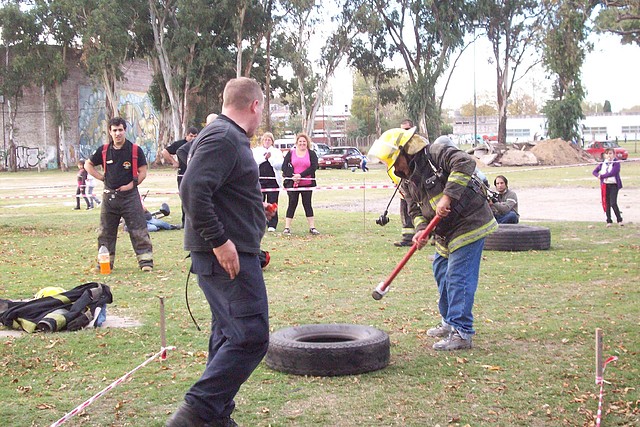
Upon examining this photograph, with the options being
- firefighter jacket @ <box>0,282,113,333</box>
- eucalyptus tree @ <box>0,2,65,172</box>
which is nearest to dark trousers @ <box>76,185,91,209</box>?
firefighter jacket @ <box>0,282,113,333</box>

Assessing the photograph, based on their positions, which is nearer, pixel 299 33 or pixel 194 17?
pixel 194 17

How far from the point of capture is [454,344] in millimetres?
6109

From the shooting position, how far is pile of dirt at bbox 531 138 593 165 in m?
51.6

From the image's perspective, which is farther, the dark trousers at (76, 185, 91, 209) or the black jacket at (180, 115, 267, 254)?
the dark trousers at (76, 185, 91, 209)

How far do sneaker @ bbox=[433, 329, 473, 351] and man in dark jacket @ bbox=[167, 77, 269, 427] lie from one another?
7.65 feet

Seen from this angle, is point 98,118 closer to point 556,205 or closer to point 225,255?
point 556,205

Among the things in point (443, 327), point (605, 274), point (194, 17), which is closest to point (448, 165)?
point (443, 327)

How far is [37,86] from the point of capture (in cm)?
5803

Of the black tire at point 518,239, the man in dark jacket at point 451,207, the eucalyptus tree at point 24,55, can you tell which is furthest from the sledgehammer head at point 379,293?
the eucalyptus tree at point 24,55

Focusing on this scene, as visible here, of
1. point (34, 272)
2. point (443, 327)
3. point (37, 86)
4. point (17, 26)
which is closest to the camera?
point (443, 327)

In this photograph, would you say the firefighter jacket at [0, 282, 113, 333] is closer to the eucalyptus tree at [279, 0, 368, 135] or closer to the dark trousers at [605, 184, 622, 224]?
the dark trousers at [605, 184, 622, 224]

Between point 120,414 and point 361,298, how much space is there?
4057mm

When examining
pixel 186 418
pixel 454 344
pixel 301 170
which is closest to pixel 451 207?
pixel 454 344

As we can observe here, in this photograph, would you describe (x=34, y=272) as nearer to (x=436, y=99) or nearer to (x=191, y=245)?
(x=191, y=245)
